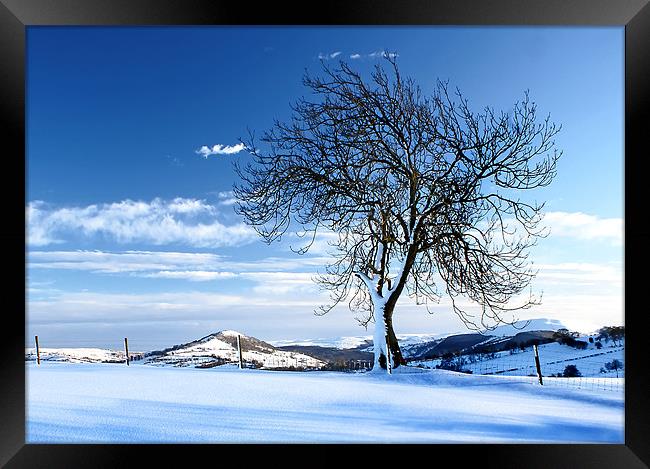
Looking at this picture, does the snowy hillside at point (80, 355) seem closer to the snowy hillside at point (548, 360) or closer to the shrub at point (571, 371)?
the snowy hillside at point (548, 360)

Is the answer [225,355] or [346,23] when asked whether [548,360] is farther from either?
[346,23]

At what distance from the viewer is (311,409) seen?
460cm

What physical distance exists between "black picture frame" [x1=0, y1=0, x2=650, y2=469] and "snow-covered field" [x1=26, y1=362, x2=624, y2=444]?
0.20 m

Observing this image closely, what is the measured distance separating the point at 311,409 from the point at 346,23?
317 centimetres

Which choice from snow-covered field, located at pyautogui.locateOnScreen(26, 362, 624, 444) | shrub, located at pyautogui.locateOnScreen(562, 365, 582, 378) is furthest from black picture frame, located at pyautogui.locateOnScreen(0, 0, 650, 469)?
shrub, located at pyautogui.locateOnScreen(562, 365, 582, 378)

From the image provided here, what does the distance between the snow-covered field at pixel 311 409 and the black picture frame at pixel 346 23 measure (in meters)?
0.20

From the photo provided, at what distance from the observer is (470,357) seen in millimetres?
8031

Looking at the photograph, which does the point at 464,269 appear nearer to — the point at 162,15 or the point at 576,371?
the point at 576,371

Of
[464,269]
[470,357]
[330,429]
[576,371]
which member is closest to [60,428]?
[330,429]

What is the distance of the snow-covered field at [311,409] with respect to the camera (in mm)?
3848

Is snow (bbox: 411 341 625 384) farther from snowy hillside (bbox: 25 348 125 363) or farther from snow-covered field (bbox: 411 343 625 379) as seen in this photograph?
snowy hillside (bbox: 25 348 125 363)

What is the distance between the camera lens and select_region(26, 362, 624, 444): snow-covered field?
385cm

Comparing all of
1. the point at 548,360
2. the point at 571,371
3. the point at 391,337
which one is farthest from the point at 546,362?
the point at 391,337
